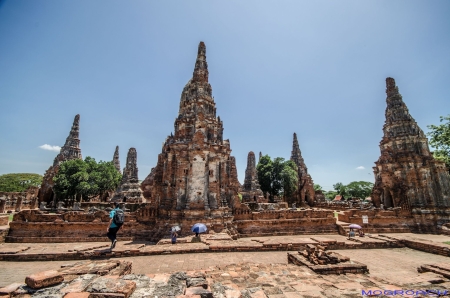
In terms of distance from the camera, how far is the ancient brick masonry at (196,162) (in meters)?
15.7

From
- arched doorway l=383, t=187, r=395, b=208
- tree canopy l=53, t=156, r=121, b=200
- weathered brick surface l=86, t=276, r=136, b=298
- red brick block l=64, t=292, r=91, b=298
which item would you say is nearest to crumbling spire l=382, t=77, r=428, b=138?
arched doorway l=383, t=187, r=395, b=208

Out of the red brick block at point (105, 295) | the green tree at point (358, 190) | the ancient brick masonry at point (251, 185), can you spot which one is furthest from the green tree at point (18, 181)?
the green tree at point (358, 190)

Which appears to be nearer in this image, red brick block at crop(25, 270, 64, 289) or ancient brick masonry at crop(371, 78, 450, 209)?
red brick block at crop(25, 270, 64, 289)

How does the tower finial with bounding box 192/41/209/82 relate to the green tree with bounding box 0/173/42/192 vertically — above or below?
above

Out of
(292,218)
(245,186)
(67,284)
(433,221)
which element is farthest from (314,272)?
(245,186)

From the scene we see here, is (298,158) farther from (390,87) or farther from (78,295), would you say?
(78,295)

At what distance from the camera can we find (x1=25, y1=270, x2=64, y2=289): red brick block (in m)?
5.07

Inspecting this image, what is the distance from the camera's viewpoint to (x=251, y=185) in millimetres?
39125

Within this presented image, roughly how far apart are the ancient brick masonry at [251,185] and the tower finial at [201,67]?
2318cm

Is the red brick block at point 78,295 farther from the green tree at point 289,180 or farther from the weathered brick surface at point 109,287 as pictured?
the green tree at point 289,180

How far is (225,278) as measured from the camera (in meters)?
6.92

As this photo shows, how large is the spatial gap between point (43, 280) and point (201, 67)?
1767cm

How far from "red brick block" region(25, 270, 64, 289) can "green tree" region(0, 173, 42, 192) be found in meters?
69.0

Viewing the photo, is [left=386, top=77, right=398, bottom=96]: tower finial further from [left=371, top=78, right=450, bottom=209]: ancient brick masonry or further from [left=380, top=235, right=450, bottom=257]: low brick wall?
[left=380, top=235, right=450, bottom=257]: low brick wall
